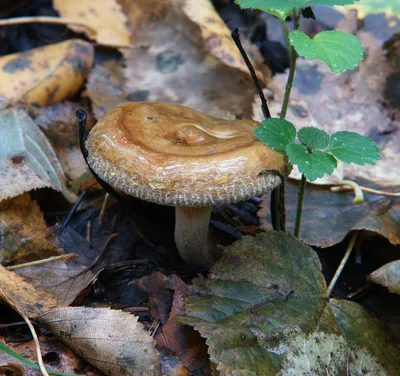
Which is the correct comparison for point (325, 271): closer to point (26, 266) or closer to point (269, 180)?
point (269, 180)

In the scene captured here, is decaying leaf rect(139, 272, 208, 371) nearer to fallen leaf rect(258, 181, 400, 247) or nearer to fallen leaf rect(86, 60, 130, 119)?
fallen leaf rect(258, 181, 400, 247)

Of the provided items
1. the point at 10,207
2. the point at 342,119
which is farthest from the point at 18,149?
the point at 342,119

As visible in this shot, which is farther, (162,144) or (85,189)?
(85,189)

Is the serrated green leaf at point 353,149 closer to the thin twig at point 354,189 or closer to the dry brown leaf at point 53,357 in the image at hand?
the thin twig at point 354,189

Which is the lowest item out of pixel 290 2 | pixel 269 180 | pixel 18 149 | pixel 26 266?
pixel 26 266

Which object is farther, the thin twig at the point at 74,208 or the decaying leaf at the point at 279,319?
the thin twig at the point at 74,208

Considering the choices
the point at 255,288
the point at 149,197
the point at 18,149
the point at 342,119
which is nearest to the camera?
the point at 149,197

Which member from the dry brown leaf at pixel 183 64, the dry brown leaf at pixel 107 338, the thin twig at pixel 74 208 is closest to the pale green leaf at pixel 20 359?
the dry brown leaf at pixel 107 338
